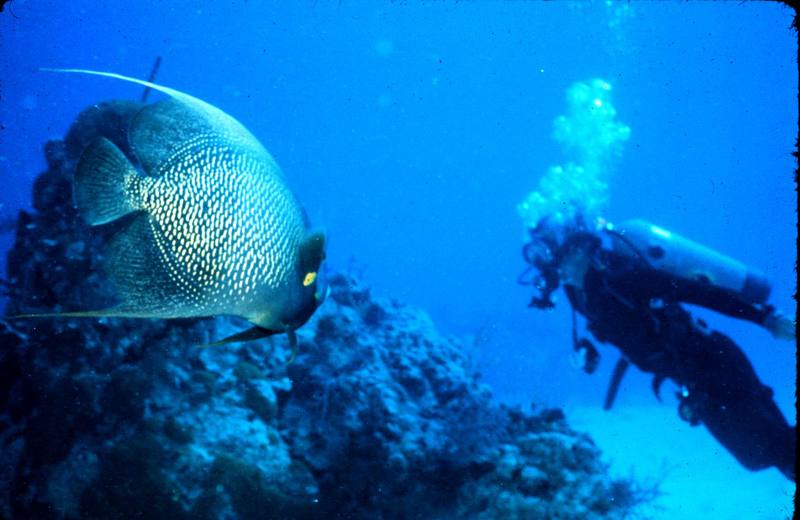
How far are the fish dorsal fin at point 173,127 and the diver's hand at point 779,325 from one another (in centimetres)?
610

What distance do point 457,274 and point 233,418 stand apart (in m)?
90.1

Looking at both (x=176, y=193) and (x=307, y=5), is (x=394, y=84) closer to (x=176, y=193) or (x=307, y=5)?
(x=307, y=5)

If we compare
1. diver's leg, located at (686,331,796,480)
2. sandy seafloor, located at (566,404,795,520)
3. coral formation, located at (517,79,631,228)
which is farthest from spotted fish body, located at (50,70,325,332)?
coral formation, located at (517,79,631,228)

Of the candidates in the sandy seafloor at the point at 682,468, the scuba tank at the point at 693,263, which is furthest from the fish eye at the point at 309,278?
the sandy seafloor at the point at 682,468

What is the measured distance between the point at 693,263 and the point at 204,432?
5799 millimetres

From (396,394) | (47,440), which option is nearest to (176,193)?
(47,440)

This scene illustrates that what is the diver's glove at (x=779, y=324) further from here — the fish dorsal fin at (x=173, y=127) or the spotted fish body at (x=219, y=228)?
the fish dorsal fin at (x=173, y=127)

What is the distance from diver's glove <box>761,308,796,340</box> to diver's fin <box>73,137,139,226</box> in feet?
20.6

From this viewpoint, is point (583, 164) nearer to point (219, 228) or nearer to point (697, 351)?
point (697, 351)

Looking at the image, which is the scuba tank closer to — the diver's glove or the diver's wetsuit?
the diver's wetsuit

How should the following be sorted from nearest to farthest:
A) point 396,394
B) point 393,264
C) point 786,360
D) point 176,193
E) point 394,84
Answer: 1. point 176,193
2. point 396,394
3. point 786,360
4. point 393,264
5. point 394,84

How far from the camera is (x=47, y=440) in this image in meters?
3.12

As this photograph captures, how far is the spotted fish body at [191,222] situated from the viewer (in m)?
1.04

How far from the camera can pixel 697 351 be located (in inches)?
212
